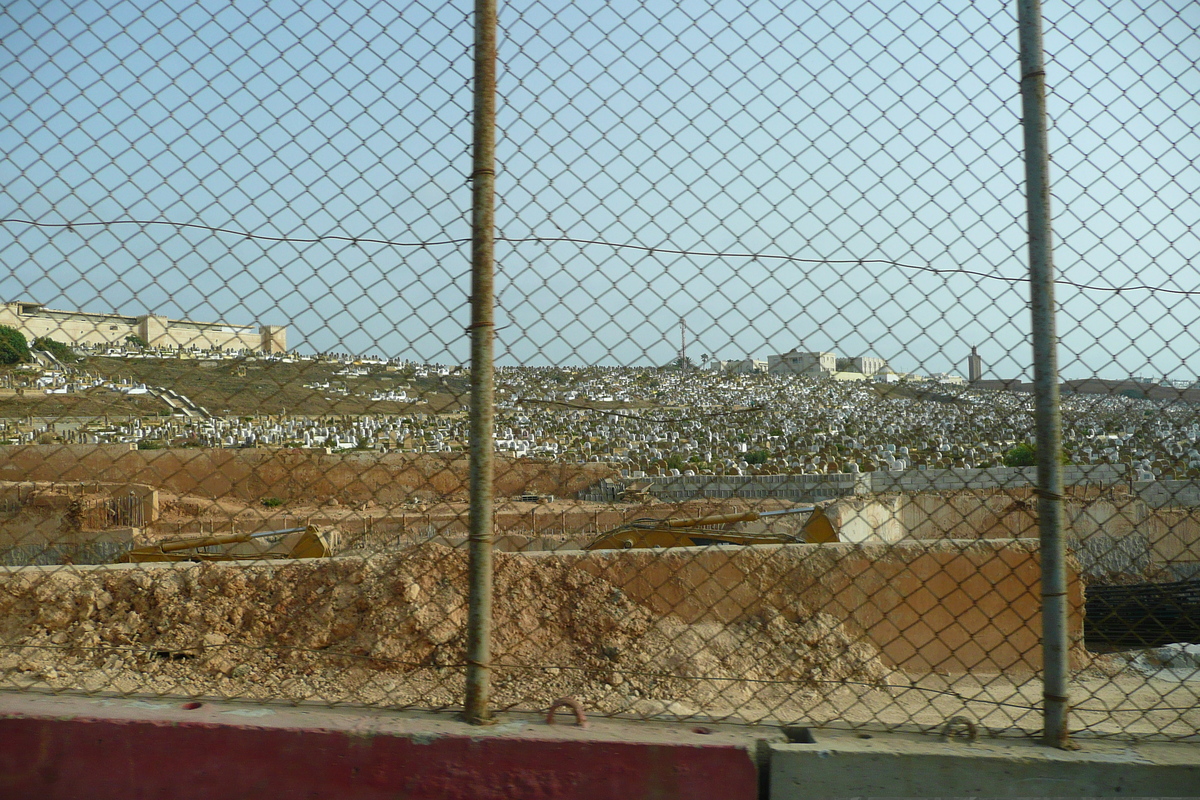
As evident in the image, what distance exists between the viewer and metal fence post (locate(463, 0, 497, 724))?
2311mm

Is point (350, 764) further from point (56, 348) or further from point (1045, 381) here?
point (56, 348)

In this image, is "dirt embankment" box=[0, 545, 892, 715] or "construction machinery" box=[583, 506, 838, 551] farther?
"construction machinery" box=[583, 506, 838, 551]

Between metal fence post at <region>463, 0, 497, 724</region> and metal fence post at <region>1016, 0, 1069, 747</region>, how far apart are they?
1527mm

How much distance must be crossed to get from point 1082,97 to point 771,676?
18.8 feet

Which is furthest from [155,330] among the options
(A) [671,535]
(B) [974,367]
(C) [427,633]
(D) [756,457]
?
(A) [671,535]

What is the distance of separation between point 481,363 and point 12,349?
316cm

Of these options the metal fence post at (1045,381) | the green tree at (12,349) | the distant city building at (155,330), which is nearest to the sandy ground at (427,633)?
the green tree at (12,349)

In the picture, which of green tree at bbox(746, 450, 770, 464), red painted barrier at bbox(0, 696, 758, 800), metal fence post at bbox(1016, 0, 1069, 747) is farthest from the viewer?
green tree at bbox(746, 450, 770, 464)

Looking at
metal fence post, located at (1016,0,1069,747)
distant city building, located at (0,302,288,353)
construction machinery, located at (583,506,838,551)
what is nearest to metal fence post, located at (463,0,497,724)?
distant city building, located at (0,302,288,353)

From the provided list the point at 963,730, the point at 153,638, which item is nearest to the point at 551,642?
the point at 153,638

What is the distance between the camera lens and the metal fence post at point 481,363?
2.31 m

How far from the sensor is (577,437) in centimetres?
574

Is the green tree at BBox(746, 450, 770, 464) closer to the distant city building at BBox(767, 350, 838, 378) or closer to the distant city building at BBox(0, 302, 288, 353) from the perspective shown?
the distant city building at BBox(767, 350, 838, 378)

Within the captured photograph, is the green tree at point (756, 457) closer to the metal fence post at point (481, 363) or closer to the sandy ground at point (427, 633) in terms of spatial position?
the sandy ground at point (427, 633)
